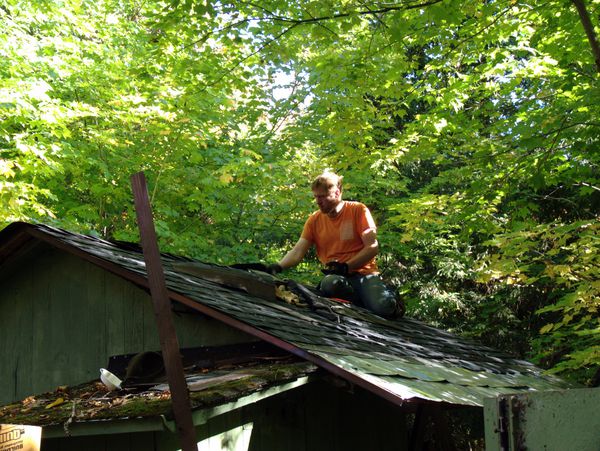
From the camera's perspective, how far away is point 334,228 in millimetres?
7820

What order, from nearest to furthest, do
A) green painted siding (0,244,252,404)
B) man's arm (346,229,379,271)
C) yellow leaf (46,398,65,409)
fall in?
yellow leaf (46,398,65,409) < green painted siding (0,244,252,404) < man's arm (346,229,379,271)

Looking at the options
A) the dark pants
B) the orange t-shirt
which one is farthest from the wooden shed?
the orange t-shirt

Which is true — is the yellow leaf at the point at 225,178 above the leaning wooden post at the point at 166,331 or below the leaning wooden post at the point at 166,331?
above

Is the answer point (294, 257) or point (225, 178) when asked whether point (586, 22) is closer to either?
point (294, 257)

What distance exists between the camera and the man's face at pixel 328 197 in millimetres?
7531

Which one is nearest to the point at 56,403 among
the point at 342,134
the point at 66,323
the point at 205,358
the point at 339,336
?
the point at 205,358

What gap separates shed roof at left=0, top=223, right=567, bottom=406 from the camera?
4.54m

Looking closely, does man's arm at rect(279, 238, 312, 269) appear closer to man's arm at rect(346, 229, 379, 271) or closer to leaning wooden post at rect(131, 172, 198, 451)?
man's arm at rect(346, 229, 379, 271)

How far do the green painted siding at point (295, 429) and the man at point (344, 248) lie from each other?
1220mm

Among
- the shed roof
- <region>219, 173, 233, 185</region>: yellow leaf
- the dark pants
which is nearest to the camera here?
the shed roof

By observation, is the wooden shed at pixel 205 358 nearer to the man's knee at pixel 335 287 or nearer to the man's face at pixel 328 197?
the man's knee at pixel 335 287

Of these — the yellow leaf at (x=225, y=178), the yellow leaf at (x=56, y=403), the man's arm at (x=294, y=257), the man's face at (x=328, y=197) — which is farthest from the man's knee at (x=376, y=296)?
the yellow leaf at (x=225, y=178)

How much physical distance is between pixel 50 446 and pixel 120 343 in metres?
1.32

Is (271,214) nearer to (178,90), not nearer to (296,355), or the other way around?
(178,90)
